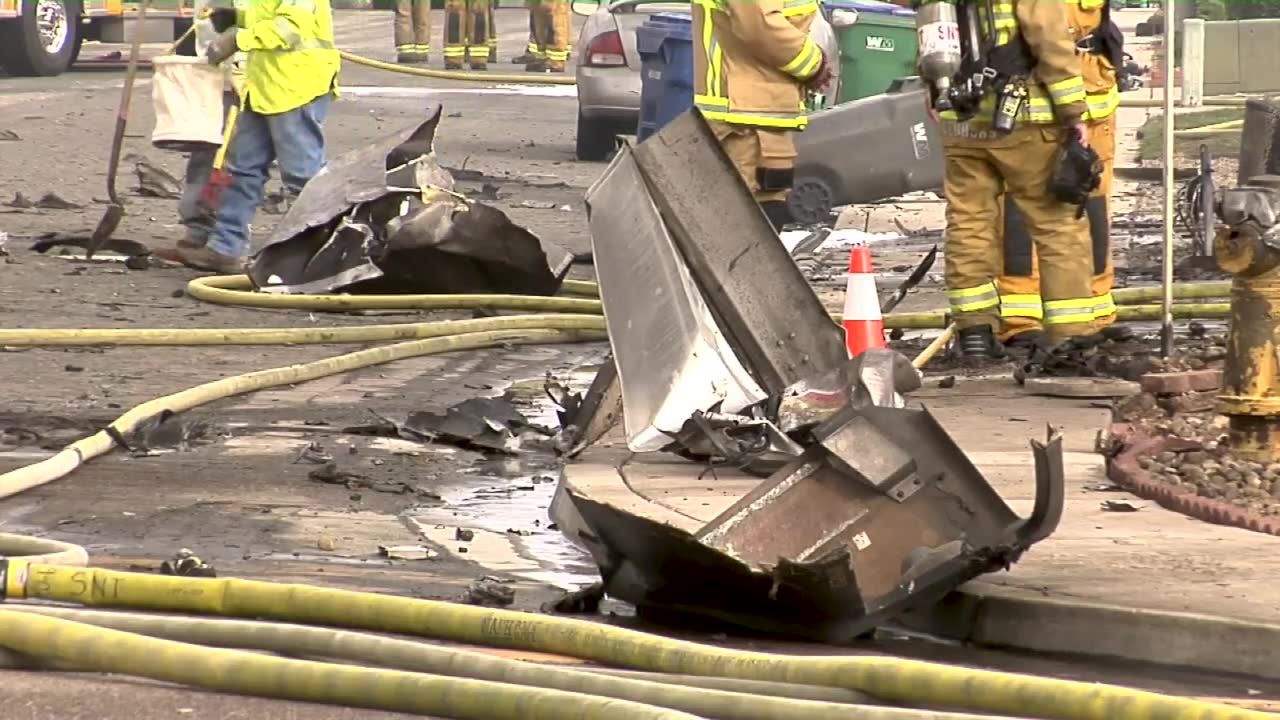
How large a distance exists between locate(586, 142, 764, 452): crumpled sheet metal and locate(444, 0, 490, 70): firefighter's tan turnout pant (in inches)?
807

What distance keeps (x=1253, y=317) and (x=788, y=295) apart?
1467 millimetres

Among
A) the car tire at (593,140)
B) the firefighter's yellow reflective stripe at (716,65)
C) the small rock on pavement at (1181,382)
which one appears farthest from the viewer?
the car tire at (593,140)

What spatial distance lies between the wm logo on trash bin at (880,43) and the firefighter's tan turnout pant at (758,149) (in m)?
7.31

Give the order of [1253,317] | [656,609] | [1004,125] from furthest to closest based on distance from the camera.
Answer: [1004,125] → [1253,317] → [656,609]

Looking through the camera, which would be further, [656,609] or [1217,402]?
[1217,402]

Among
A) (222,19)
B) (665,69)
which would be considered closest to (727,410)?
(222,19)

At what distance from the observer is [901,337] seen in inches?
361

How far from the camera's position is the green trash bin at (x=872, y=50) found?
16.5 metres

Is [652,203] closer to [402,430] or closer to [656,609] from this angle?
[402,430]

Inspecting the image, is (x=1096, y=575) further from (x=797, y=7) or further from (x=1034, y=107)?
(x=797, y=7)

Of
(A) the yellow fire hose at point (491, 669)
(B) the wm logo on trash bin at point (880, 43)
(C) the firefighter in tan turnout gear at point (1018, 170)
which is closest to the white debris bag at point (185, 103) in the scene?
(C) the firefighter in tan turnout gear at point (1018, 170)

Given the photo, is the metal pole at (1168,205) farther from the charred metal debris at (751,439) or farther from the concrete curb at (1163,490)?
the charred metal debris at (751,439)

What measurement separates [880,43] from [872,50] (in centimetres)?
8

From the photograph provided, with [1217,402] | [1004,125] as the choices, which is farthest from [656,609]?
[1004,125]
